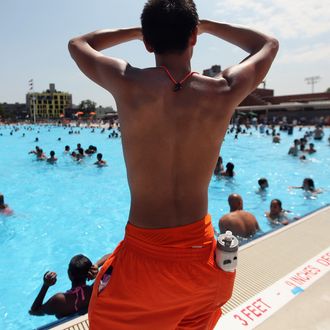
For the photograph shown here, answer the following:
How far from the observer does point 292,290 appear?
3.02m

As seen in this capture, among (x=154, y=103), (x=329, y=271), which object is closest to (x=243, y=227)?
(x=329, y=271)

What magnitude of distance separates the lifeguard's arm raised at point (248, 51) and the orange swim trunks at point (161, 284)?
628 mm

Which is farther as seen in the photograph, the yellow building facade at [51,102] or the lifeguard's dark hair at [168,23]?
the yellow building facade at [51,102]

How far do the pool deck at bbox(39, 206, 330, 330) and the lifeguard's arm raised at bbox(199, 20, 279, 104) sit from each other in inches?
78.2

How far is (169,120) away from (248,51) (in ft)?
2.12

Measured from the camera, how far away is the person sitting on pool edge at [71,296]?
297cm

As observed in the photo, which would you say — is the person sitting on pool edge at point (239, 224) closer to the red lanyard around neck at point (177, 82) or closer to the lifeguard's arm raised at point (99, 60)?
the lifeguard's arm raised at point (99, 60)

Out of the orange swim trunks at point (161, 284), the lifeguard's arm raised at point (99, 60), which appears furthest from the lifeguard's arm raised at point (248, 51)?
the orange swim trunks at point (161, 284)

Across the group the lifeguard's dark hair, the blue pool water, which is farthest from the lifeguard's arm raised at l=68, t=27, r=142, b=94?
the blue pool water

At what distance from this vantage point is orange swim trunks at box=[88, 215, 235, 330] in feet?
4.22

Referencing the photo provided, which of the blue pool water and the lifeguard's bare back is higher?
the lifeguard's bare back

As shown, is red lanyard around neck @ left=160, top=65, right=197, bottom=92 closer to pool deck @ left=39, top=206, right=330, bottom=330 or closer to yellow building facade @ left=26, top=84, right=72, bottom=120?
pool deck @ left=39, top=206, right=330, bottom=330

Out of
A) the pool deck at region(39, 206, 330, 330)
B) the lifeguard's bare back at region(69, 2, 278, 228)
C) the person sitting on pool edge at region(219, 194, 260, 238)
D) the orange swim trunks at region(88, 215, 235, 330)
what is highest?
the lifeguard's bare back at region(69, 2, 278, 228)

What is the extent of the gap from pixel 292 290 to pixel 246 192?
293 inches
